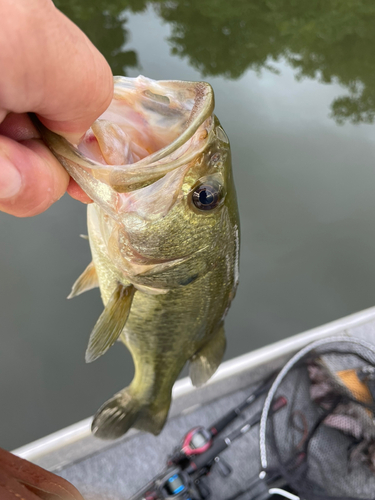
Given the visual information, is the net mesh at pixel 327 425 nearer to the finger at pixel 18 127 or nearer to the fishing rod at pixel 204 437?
the fishing rod at pixel 204 437

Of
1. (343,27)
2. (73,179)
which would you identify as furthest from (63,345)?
(343,27)

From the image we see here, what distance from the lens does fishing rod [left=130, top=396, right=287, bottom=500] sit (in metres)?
1.96

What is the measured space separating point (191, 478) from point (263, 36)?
811 cm

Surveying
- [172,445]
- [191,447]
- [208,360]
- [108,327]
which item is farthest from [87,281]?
[172,445]

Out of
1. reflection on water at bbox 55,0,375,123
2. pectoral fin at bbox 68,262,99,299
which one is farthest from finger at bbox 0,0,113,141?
reflection on water at bbox 55,0,375,123

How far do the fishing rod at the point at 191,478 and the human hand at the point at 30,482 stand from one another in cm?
147

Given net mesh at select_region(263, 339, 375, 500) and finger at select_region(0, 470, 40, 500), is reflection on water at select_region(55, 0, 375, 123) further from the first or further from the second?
finger at select_region(0, 470, 40, 500)

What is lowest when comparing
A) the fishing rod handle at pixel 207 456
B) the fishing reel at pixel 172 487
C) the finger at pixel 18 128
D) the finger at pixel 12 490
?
the fishing rod handle at pixel 207 456

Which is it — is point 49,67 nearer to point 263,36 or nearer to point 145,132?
point 145,132

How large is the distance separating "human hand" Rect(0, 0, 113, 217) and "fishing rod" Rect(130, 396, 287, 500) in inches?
71.7

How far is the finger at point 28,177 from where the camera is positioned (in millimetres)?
659

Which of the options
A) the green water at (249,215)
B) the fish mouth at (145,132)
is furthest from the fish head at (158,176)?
the green water at (249,215)

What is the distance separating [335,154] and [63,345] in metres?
4.12

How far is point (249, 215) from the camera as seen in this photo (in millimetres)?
3938
